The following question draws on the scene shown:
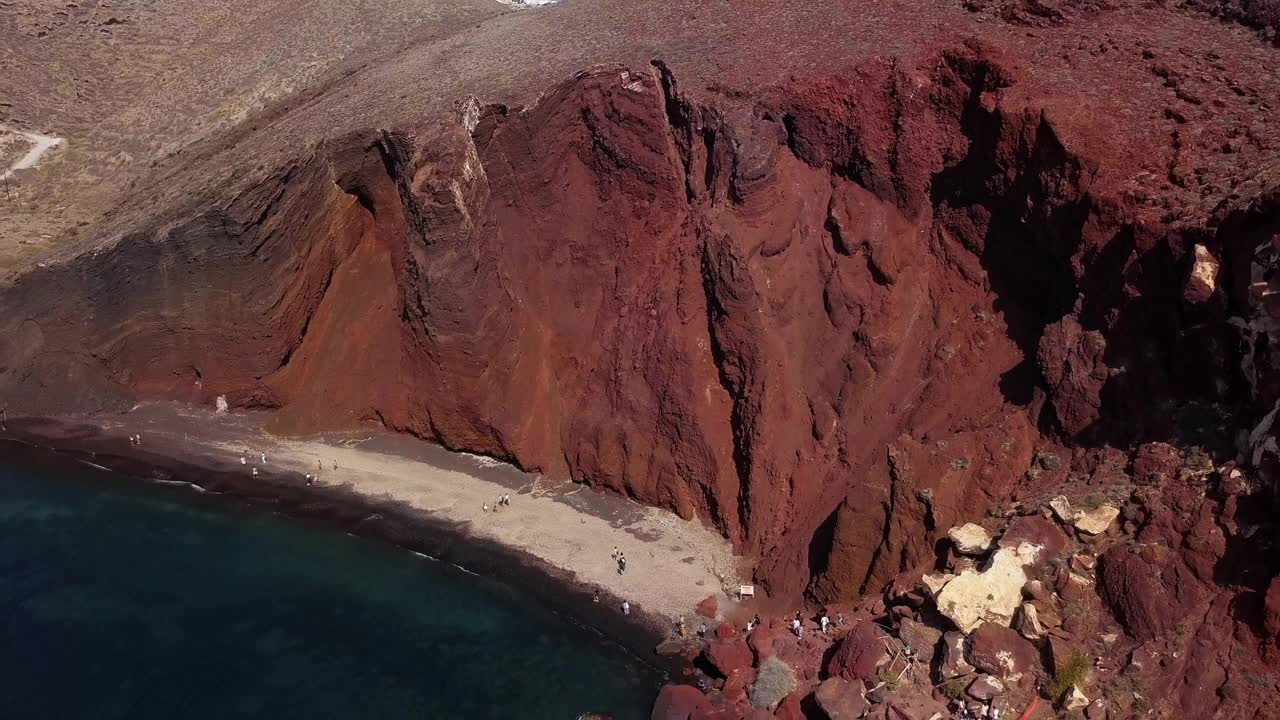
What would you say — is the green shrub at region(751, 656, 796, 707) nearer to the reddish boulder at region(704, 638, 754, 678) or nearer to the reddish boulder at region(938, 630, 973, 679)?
the reddish boulder at region(704, 638, 754, 678)

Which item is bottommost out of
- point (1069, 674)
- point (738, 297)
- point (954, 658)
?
point (954, 658)

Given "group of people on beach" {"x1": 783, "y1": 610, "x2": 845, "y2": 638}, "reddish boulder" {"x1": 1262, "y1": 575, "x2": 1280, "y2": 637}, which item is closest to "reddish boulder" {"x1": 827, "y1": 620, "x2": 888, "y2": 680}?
"group of people on beach" {"x1": 783, "y1": 610, "x2": 845, "y2": 638}

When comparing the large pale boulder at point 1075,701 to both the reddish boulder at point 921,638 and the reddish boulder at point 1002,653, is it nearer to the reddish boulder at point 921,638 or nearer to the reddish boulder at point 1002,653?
the reddish boulder at point 1002,653

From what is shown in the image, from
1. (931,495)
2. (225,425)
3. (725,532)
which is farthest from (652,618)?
(225,425)

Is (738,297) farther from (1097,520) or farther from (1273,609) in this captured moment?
(1273,609)

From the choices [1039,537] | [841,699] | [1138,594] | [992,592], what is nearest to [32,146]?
[841,699]

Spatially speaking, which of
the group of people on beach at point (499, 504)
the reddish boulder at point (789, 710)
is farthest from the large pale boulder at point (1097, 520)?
the group of people on beach at point (499, 504)
